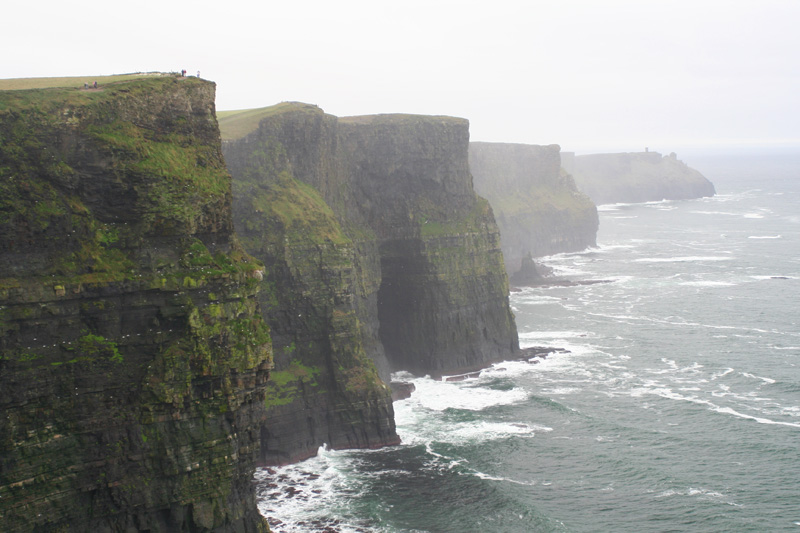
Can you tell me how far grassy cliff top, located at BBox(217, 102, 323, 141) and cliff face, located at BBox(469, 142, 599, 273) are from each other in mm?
78647

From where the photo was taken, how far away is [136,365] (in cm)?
3656

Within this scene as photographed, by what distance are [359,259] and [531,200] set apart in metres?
95.2

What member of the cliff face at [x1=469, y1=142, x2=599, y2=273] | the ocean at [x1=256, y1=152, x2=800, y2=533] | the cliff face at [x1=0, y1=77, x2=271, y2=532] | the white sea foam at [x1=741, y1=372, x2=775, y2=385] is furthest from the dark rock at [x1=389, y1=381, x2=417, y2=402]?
the cliff face at [x1=469, y1=142, x2=599, y2=273]

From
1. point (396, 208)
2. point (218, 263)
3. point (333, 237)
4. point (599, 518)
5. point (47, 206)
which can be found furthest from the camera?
point (396, 208)

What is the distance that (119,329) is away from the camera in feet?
119

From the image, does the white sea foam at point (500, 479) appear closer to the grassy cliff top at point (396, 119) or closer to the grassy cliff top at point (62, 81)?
the grassy cliff top at point (62, 81)

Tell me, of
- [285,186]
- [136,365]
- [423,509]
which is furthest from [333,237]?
[136,365]

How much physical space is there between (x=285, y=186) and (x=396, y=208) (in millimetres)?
16358

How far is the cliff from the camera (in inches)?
2324

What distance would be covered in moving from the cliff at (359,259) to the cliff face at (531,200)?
6564 centimetres

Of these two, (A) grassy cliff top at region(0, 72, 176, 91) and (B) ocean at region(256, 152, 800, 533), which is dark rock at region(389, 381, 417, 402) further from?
(A) grassy cliff top at region(0, 72, 176, 91)

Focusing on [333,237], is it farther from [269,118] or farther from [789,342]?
[789,342]

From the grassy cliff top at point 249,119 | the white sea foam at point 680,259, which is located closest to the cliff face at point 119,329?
the grassy cliff top at point 249,119

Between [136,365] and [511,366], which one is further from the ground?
[136,365]
